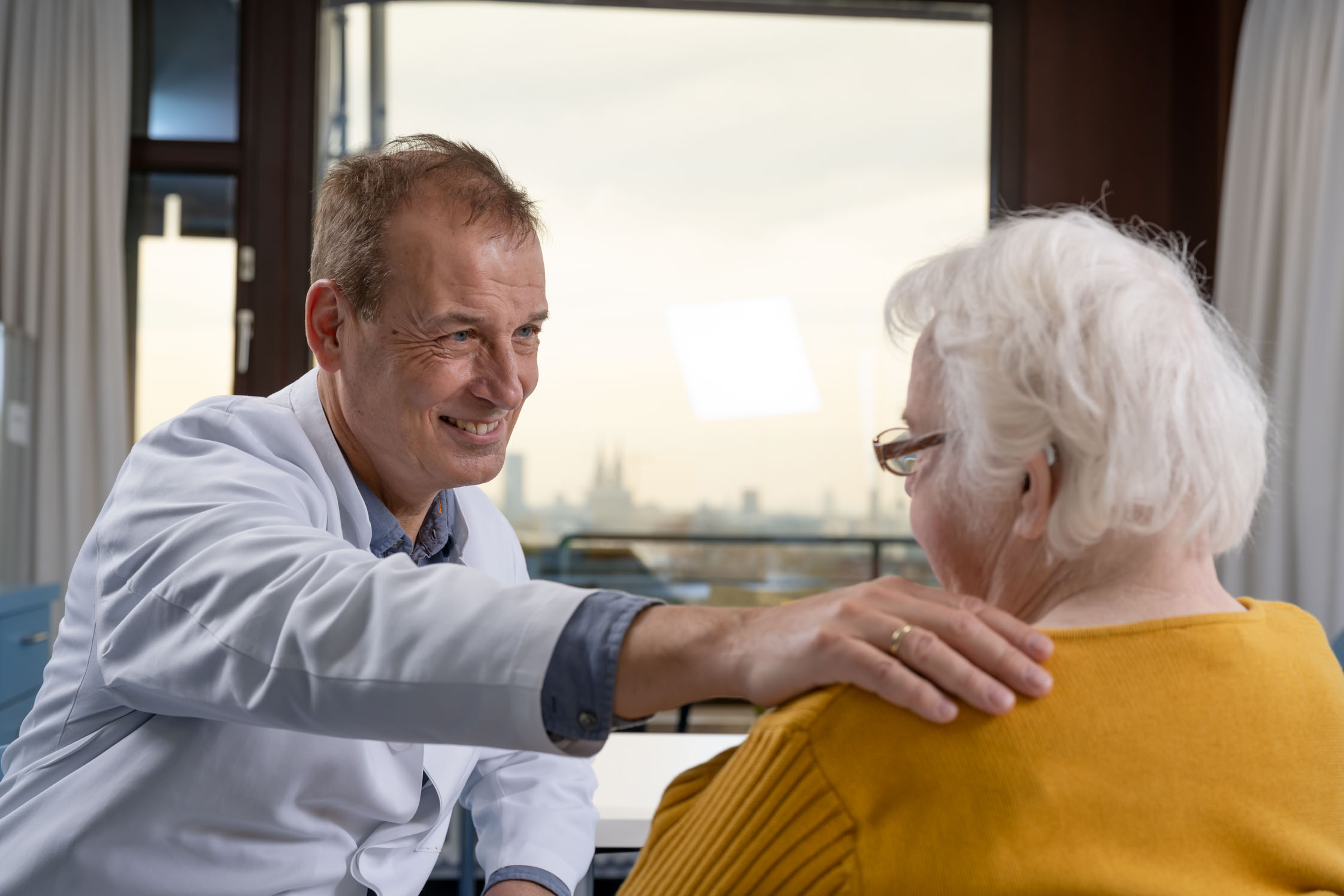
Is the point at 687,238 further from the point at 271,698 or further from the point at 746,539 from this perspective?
the point at 271,698

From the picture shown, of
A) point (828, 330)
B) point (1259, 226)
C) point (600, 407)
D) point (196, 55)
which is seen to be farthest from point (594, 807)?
point (196, 55)

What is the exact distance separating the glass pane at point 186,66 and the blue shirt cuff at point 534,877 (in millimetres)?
3239

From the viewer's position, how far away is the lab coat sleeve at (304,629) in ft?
2.40

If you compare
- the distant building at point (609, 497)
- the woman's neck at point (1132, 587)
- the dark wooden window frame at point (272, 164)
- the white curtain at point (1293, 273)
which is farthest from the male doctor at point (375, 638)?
the white curtain at point (1293, 273)

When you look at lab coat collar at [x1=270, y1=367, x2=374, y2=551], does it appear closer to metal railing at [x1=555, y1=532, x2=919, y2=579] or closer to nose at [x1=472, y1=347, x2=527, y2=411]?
nose at [x1=472, y1=347, x2=527, y2=411]

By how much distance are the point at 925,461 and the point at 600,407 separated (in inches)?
116

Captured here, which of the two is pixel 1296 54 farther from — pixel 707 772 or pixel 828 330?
pixel 707 772

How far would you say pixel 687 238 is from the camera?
3.88 m

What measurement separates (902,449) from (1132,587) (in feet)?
0.70

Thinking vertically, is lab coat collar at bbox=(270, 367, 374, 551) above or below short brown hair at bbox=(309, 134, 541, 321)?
below

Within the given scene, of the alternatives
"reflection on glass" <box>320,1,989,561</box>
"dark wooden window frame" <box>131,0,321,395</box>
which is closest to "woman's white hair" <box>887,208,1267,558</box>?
"reflection on glass" <box>320,1,989,561</box>

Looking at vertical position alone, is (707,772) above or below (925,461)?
below

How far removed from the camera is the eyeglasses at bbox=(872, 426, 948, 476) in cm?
90

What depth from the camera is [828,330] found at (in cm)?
390
